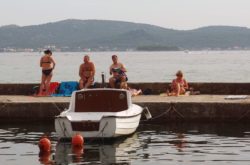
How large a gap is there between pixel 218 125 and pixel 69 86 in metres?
7.15

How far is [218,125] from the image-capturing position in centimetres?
2377

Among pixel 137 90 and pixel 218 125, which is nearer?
pixel 218 125

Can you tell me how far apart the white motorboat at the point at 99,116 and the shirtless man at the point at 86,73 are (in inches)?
206

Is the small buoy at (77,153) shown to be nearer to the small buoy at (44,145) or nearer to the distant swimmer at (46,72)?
the small buoy at (44,145)

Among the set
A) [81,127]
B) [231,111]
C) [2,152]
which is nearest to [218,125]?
[231,111]

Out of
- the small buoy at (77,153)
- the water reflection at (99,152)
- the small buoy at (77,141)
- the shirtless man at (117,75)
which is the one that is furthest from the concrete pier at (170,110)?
the small buoy at (77,153)

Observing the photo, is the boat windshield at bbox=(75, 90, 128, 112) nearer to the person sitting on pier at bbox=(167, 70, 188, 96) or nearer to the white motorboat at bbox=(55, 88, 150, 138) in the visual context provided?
the white motorboat at bbox=(55, 88, 150, 138)

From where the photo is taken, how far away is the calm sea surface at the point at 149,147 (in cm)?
1770

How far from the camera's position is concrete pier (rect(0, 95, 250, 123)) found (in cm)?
2375

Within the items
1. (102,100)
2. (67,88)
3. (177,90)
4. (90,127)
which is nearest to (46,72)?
(67,88)

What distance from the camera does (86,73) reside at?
27.3m

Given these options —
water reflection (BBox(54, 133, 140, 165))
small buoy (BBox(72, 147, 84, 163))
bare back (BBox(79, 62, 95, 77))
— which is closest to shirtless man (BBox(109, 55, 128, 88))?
bare back (BBox(79, 62, 95, 77))

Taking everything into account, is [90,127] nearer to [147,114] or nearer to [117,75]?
[147,114]

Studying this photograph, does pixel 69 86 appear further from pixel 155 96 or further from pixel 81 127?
pixel 81 127
